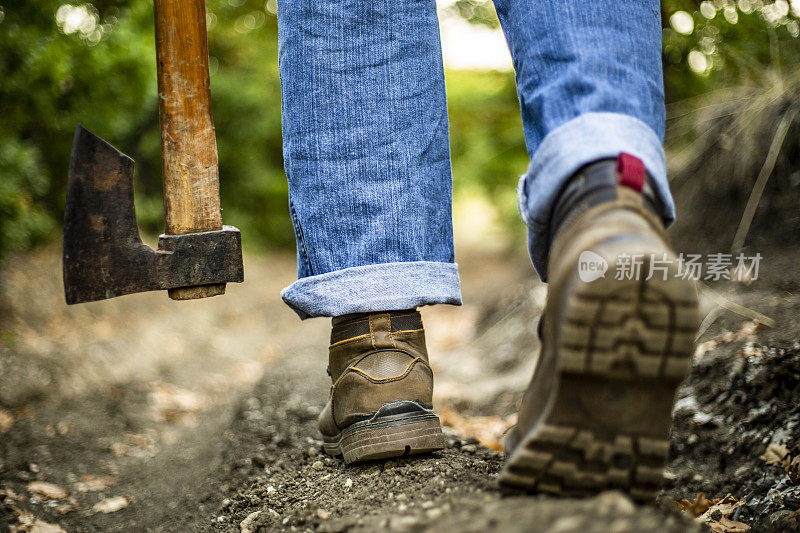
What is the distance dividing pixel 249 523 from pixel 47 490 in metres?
0.86

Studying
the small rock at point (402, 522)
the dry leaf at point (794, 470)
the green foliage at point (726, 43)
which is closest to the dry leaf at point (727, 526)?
the dry leaf at point (794, 470)

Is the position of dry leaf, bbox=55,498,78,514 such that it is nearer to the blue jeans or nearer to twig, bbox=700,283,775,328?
the blue jeans

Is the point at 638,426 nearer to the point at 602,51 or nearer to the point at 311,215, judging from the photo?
the point at 602,51

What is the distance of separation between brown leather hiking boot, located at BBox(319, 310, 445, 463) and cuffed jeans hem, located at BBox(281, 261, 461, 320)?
59 mm

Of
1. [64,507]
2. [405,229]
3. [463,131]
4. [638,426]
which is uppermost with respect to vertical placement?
[463,131]

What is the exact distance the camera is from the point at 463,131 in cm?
696

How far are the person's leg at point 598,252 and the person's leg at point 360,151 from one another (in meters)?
0.28

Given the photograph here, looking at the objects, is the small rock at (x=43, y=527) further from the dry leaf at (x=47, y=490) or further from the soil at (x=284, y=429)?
the dry leaf at (x=47, y=490)

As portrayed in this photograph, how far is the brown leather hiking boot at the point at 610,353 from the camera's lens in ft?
2.78

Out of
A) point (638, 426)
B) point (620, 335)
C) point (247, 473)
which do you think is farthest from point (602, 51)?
point (247, 473)

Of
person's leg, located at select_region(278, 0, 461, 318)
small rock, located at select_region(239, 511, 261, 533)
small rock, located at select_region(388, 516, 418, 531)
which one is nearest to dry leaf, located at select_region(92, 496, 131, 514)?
small rock, located at select_region(239, 511, 261, 533)

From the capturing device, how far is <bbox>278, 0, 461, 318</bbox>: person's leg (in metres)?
1.35

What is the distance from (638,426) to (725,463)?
99cm

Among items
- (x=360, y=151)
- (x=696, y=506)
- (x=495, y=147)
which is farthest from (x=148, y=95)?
(x=696, y=506)
